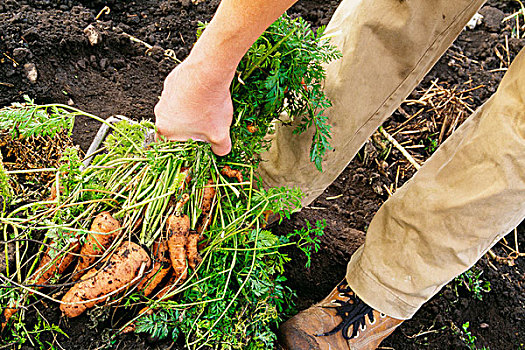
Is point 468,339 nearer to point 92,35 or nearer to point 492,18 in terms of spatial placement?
point 492,18

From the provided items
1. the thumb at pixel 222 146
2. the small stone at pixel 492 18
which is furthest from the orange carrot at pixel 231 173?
the small stone at pixel 492 18

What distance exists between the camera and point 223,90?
1123mm

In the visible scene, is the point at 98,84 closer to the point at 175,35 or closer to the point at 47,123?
the point at 175,35

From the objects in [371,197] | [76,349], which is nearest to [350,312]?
[371,197]

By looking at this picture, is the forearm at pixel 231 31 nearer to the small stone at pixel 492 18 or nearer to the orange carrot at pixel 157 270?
the orange carrot at pixel 157 270

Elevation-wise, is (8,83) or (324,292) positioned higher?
(324,292)

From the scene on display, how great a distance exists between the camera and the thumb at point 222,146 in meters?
1.27

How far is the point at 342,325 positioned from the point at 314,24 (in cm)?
190

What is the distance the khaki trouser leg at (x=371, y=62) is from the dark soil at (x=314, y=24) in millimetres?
483

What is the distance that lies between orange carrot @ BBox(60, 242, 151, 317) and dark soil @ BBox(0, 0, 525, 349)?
82 cm

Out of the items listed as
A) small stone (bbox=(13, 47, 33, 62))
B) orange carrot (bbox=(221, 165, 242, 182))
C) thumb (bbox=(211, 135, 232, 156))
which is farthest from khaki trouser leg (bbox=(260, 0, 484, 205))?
small stone (bbox=(13, 47, 33, 62))

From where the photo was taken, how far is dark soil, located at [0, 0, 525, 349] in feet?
6.51

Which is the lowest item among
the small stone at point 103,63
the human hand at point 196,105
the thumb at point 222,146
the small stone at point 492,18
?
the small stone at point 103,63

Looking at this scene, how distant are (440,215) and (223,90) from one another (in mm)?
831
